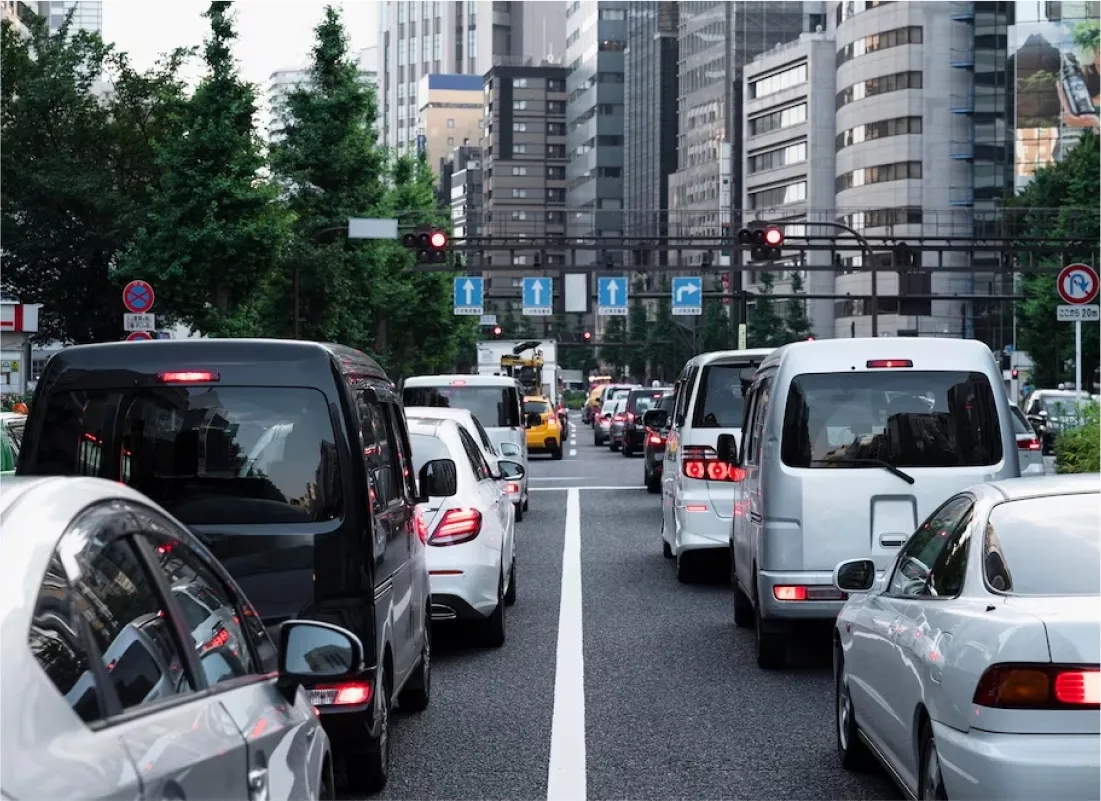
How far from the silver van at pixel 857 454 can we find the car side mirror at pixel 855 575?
9.36 feet

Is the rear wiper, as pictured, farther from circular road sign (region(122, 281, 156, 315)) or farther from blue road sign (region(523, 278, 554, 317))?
blue road sign (region(523, 278, 554, 317))

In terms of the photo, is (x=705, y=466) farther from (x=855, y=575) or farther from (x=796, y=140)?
(x=796, y=140)

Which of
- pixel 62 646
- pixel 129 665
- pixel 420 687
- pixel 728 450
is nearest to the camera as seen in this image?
pixel 62 646

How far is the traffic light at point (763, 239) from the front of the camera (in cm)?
3975

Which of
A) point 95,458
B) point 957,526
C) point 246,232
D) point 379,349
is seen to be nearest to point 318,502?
point 95,458

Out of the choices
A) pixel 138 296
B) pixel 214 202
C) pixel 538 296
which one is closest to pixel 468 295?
pixel 538 296

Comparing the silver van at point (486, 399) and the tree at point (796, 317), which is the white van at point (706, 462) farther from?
the tree at point (796, 317)

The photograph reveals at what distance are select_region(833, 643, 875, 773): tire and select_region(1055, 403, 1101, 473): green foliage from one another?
14.5 meters

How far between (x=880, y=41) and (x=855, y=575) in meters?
107

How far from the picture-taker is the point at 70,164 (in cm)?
5103

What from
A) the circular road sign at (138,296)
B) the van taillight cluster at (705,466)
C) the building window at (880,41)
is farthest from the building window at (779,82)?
the van taillight cluster at (705,466)

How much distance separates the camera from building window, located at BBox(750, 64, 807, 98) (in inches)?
4712

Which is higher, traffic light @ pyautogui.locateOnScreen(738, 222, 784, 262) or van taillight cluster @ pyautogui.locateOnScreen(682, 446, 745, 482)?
traffic light @ pyautogui.locateOnScreen(738, 222, 784, 262)

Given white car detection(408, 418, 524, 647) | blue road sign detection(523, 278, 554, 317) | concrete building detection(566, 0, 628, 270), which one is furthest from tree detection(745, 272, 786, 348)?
white car detection(408, 418, 524, 647)
